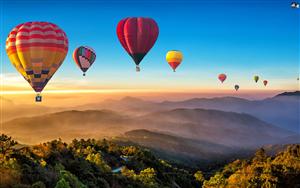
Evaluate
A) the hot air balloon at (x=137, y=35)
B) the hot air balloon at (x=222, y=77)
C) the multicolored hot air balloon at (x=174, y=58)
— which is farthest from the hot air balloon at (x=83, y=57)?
the hot air balloon at (x=222, y=77)

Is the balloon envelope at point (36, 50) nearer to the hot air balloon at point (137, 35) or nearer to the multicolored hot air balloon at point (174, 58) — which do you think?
the hot air balloon at point (137, 35)

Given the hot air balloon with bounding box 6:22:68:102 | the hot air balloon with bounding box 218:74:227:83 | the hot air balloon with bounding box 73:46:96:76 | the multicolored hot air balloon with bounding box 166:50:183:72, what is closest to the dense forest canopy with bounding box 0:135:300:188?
the hot air balloon with bounding box 6:22:68:102

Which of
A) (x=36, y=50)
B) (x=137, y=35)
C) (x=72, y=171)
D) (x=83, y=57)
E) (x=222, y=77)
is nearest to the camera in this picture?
(x=72, y=171)

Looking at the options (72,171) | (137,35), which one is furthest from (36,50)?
(72,171)

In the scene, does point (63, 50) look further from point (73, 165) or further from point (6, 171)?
point (6, 171)

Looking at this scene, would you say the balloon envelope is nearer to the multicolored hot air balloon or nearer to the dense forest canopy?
the dense forest canopy

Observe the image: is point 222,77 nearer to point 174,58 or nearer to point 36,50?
point 174,58
